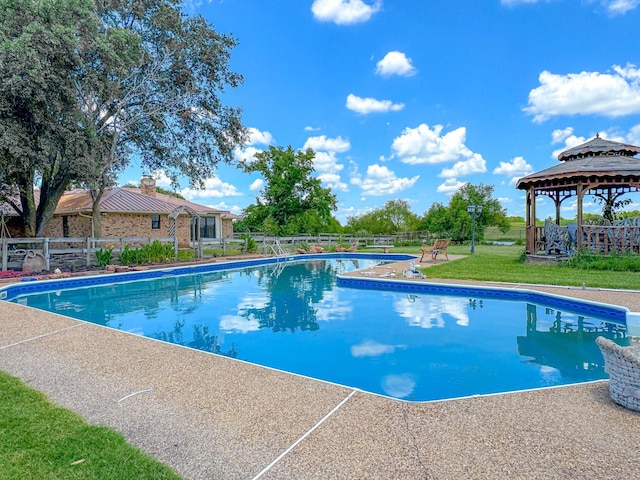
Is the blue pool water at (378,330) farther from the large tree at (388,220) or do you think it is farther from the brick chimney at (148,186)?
the large tree at (388,220)

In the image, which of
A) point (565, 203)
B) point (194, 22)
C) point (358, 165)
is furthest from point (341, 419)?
point (358, 165)

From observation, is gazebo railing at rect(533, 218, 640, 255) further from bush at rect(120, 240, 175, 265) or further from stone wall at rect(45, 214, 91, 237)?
stone wall at rect(45, 214, 91, 237)

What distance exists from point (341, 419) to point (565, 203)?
54.3 feet

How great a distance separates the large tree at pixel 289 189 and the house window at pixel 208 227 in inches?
178

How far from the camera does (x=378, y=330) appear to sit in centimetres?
692

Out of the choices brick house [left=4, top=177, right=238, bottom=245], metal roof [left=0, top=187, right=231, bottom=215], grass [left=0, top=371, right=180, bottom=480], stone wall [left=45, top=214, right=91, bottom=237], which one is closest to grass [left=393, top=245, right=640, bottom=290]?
grass [left=0, top=371, right=180, bottom=480]

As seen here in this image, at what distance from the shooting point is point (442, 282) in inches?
404

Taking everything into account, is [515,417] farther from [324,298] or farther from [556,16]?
[556,16]

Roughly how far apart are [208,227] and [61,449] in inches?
929

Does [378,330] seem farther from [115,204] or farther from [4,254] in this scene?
[115,204]

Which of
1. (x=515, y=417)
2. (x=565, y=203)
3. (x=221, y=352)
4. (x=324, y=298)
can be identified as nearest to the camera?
(x=515, y=417)

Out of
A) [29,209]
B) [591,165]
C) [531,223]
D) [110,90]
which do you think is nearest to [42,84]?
[110,90]

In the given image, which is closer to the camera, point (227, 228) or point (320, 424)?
point (320, 424)

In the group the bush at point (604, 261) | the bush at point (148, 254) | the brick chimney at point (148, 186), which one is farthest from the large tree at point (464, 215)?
the bush at point (148, 254)
